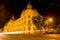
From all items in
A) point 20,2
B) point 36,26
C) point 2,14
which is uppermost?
point 20,2

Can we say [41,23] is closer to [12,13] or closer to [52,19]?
[52,19]

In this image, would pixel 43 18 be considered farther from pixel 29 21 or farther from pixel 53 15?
pixel 29 21

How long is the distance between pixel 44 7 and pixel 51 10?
4.22ft

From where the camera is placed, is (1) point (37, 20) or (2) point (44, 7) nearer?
(2) point (44, 7)

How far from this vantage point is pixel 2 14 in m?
23.8

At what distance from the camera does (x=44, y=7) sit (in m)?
24.4

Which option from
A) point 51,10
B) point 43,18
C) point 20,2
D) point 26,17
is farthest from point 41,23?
point 26,17

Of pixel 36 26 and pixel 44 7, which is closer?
pixel 44 7

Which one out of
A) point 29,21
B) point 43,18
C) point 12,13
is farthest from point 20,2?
point 29,21

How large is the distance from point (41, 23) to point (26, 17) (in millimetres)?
8322

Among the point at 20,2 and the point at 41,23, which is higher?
the point at 20,2

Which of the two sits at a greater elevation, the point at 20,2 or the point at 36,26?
the point at 20,2

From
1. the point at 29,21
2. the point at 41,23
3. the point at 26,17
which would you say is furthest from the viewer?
the point at 26,17

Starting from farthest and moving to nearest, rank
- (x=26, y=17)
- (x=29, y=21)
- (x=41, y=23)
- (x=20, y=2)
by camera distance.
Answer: (x=26, y=17) < (x=29, y=21) < (x=41, y=23) < (x=20, y=2)
